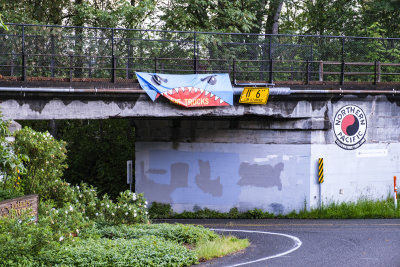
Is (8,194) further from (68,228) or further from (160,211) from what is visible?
(160,211)

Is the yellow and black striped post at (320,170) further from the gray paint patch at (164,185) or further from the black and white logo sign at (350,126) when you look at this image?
the gray paint patch at (164,185)

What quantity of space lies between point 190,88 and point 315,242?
7527 millimetres

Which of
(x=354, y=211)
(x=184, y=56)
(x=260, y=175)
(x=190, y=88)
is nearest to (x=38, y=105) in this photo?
(x=190, y=88)

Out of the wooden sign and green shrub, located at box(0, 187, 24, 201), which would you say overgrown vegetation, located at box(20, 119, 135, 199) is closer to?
green shrub, located at box(0, 187, 24, 201)

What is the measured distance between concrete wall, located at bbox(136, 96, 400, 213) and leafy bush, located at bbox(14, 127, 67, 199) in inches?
309

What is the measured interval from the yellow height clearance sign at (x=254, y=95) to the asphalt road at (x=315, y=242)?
14.8 ft

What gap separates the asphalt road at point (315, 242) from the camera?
13.2 meters

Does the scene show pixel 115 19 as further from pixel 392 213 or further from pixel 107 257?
pixel 107 257

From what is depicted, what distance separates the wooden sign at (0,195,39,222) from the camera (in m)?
12.4

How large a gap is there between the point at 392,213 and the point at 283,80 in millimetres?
6703

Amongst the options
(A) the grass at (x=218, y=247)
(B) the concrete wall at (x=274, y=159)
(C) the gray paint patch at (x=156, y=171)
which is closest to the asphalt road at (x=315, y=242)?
(A) the grass at (x=218, y=247)

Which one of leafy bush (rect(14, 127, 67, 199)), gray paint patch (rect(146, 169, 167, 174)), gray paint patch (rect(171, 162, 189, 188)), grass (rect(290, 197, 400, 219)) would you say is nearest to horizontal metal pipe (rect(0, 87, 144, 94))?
leafy bush (rect(14, 127, 67, 199))

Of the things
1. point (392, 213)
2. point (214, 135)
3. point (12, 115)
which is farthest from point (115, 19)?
point (392, 213)

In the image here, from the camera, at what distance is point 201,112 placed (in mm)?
20875
